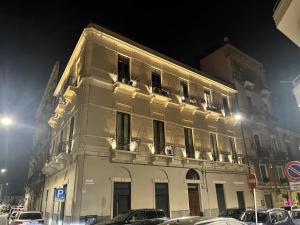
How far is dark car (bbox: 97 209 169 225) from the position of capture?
11076mm

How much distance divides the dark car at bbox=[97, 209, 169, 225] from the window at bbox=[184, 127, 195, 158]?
8481 mm

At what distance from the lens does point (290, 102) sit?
37688mm

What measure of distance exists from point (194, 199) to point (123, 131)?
27.6 ft

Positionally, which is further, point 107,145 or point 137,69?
point 137,69

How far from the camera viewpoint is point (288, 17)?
6855 millimetres

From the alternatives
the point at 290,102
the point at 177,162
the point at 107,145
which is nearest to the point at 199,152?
the point at 177,162

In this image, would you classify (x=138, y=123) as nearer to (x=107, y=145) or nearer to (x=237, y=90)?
(x=107, y=145)

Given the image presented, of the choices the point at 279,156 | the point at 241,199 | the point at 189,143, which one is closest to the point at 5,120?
the point at 189,143

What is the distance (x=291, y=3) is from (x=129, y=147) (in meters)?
12.8

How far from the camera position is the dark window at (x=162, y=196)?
1727cm

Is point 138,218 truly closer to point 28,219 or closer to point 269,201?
point 28,219

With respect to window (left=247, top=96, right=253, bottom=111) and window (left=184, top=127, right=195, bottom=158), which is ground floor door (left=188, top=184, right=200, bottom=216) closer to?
window (left=184, top=127, right=195, bottom=158)

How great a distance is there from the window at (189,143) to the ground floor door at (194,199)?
8.48ft

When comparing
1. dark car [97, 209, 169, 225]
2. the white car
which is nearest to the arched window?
dark car [97, 209, 169, 225]
